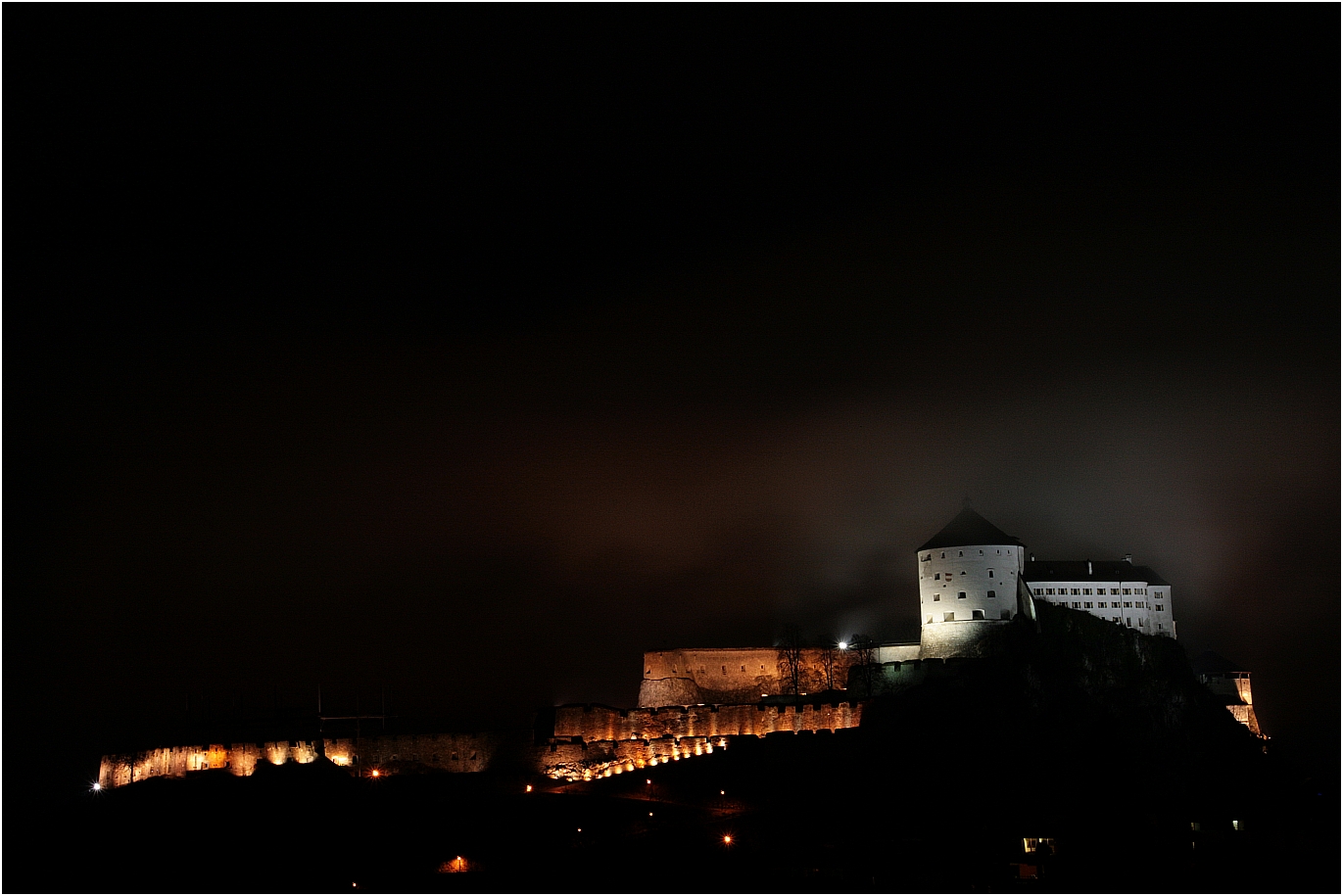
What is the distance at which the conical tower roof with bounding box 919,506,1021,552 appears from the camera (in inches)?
2896

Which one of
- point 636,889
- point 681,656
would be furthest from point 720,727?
point 636,889

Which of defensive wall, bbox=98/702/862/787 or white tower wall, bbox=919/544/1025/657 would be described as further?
white tower wall, bbox=919/544/1025/657

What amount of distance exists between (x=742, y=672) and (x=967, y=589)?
511 inches

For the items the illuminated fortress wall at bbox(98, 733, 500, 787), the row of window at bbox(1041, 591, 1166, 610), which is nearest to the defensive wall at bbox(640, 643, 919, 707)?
the row of window at bbox(1041, 591, 1166, 610)

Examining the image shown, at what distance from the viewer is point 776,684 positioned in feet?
A: 236

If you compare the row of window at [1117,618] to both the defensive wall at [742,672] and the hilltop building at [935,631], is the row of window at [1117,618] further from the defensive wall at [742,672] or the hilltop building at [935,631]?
the defensive wall at [742,672]

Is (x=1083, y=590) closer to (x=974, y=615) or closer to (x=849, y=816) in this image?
(x=974, y=615)

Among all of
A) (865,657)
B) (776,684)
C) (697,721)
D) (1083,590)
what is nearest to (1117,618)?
(1083,590)

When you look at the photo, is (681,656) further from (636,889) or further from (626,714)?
(636,889)

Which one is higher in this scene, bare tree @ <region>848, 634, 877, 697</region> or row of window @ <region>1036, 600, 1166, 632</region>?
row of window @ <region>1036, 600, 1166, 632</region>

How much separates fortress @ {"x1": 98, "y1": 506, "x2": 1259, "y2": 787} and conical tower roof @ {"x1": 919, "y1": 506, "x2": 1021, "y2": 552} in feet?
0.29

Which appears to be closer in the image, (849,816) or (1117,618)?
(849,816)

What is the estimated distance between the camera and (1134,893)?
46.8 m

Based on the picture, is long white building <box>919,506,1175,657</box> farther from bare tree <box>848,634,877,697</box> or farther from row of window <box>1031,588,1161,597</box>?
bare tree <box>848,634,877,697</box>
